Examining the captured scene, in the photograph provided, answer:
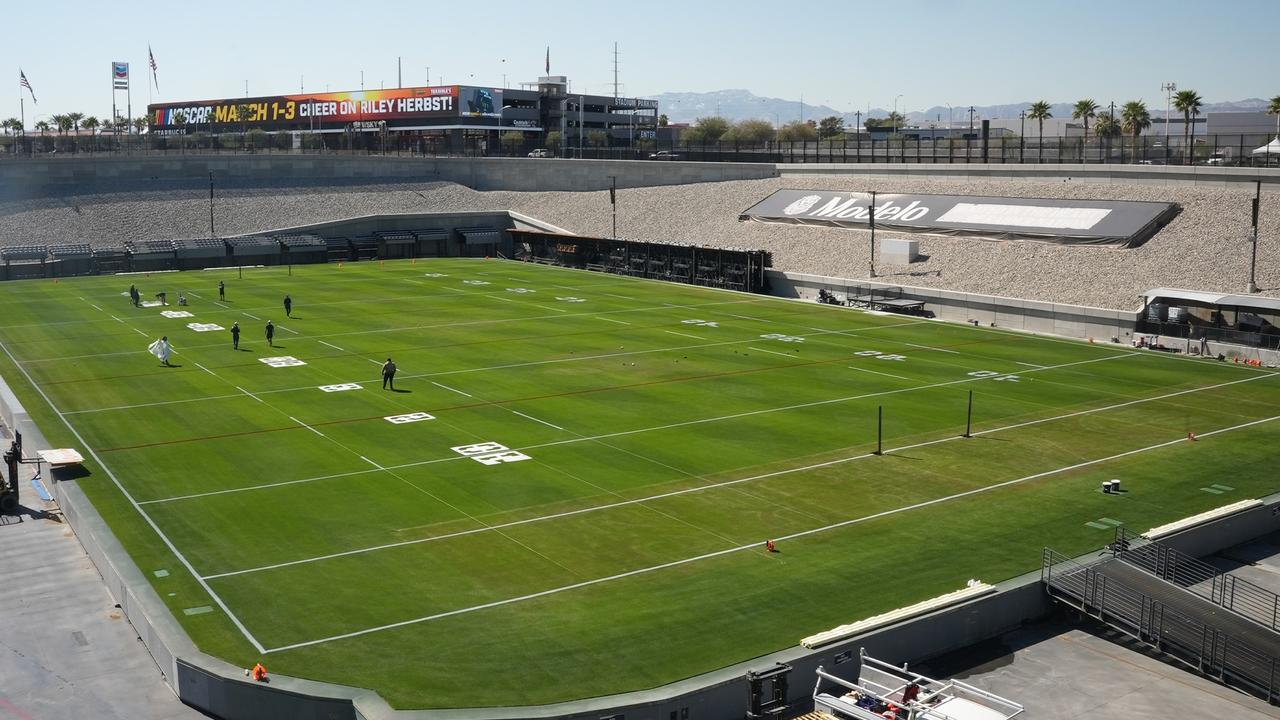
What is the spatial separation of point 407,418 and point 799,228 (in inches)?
2075

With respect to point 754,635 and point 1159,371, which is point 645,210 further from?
point 754,635

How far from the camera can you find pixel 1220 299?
52.8 metres

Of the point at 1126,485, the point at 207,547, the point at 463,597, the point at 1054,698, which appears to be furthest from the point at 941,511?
the point at 207,547

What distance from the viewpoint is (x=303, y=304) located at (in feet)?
226

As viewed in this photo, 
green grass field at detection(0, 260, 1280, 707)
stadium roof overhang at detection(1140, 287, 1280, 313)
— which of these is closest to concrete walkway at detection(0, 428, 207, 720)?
green grass field at detection(0, 260, 1280, 707)

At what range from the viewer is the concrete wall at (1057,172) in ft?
228

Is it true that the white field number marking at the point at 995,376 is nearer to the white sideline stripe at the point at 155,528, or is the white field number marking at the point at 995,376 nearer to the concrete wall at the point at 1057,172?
the concrete wall at the point at 1057,172

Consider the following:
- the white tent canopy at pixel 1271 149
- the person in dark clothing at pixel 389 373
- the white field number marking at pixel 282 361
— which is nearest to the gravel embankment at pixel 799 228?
the white tent canopy at pixel 1271 149

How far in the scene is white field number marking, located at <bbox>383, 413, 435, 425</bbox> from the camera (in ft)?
130

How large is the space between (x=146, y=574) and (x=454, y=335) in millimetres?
33065

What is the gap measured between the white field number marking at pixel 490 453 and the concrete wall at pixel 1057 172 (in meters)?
50.8

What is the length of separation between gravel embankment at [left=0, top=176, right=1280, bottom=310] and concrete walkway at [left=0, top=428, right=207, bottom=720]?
52.0 m

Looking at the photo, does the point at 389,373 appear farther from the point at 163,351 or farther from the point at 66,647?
the point at 66,647

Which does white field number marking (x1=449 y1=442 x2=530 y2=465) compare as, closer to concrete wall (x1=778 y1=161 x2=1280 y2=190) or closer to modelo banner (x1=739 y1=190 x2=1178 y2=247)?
modelo banner (x1=739 y1=190 x2=1178 y2=247)
